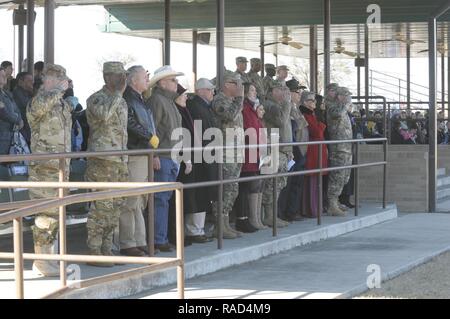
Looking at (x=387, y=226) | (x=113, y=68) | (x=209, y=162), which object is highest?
(x=113, y=68)

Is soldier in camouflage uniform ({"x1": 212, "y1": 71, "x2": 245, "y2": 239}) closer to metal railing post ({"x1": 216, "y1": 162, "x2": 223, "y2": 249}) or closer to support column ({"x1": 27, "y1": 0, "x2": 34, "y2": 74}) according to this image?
metal railing post ({"x1": 216, "y1": 162, "x2": 223, "y2": 249})

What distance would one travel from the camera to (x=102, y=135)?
26.4ft

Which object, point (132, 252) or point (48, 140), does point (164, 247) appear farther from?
point (48, 140)

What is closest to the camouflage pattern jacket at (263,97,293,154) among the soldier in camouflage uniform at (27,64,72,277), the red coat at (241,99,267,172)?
the red coat at (241,99,267,172)

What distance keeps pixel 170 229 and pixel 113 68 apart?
5.80 feet

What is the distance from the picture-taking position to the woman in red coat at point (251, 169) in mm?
10117

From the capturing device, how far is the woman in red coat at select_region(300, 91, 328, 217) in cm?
1197

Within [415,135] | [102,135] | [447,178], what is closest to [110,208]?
[102,135]

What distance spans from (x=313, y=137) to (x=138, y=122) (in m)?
4.10

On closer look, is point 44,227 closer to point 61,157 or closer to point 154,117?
point 61,157

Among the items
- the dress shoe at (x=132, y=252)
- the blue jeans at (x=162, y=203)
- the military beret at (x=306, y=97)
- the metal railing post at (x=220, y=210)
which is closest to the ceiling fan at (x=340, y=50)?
the military beret at (x=306, y=97)

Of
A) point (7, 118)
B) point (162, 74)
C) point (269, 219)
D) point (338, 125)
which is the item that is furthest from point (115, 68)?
point (338, 125)

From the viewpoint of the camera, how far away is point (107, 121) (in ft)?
26.2

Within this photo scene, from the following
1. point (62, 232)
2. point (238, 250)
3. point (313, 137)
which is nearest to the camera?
point (62, 232)
